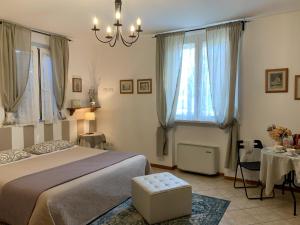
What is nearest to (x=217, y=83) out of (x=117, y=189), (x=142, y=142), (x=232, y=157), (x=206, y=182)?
(x=232, y=157)

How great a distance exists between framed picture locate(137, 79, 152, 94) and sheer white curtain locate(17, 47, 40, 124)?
189 cm

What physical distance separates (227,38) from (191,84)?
38.4 inches

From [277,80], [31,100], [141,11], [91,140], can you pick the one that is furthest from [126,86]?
[277,80]

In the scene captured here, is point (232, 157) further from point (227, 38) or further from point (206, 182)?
point (227, 38)

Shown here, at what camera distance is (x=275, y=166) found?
2.97 metres

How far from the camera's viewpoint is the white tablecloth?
2.85 m

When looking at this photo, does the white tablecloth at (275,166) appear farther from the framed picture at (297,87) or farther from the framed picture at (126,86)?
the framed picture at (126,86)

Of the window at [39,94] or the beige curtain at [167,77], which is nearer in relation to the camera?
the window at [39,94]

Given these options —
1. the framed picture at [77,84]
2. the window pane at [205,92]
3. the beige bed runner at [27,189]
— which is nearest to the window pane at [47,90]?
the framed picture at [77,84]

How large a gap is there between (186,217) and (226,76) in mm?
2276

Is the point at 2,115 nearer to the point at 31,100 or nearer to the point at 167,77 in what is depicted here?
the point at 31,100

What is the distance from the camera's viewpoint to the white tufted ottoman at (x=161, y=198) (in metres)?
2.53

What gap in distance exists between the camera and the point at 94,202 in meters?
2.63

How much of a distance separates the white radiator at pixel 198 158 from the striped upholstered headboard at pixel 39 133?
2.08m
